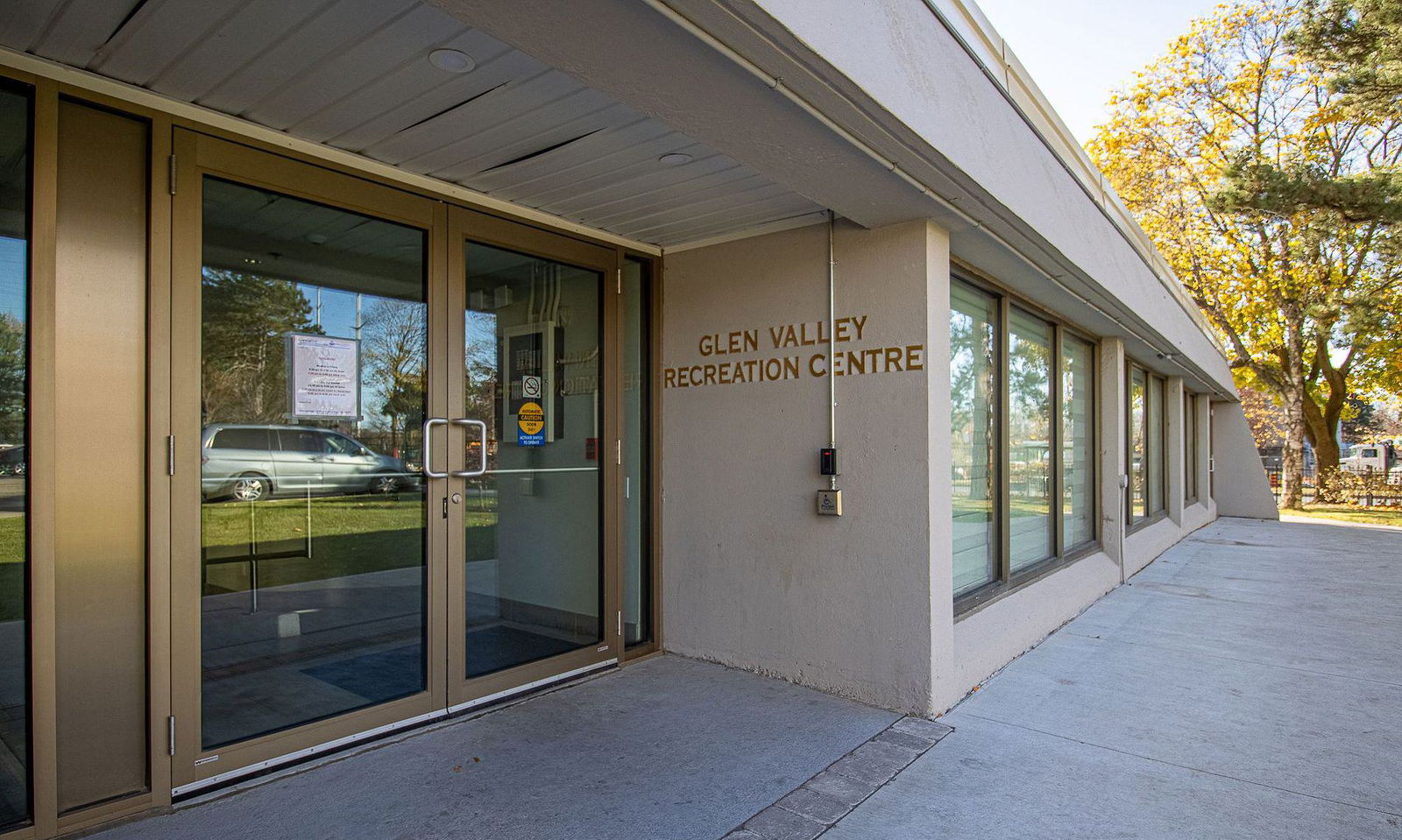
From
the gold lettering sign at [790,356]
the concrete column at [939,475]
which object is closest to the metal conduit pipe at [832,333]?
the gold lettering sign at [790,356]

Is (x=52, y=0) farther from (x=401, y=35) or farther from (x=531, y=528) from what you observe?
(x=531, y=528)

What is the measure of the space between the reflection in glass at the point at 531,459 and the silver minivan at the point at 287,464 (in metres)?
0.48

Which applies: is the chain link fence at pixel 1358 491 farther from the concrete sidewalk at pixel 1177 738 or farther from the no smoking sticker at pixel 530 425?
the no smoking sticker at pixel 530 425

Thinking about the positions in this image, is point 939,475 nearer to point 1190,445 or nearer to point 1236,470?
point 1190,445

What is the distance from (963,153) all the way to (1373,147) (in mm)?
20061

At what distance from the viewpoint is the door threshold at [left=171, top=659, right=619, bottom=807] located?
2.91m

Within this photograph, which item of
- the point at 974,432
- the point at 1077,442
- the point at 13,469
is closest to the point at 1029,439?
the point at 974,432

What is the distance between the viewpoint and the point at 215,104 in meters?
3.00

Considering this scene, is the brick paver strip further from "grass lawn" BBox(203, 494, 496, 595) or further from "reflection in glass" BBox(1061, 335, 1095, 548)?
"reflection in glass" BBox(1061, 335, 1095, 548)

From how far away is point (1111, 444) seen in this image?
758cm

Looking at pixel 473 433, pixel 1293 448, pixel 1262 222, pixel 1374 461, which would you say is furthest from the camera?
pixel 1374 461

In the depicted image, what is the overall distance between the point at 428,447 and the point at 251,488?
0.74 metres

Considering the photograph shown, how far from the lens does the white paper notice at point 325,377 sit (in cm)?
330

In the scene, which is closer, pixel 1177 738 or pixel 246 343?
pixel 246 343
